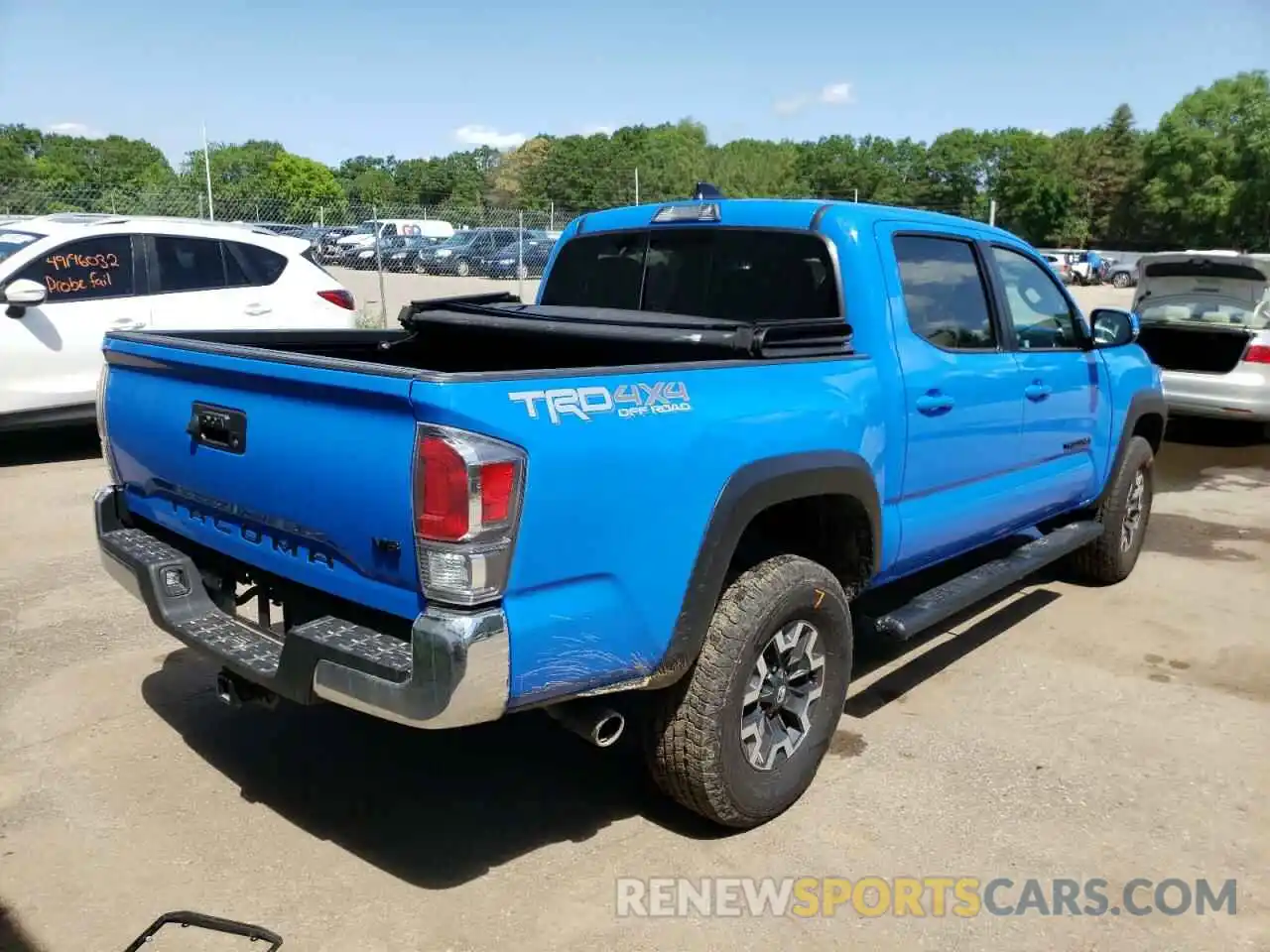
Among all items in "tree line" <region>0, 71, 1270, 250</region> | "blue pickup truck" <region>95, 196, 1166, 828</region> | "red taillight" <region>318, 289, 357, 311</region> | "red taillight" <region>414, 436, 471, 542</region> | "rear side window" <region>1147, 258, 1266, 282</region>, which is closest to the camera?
"red taillight" <region>414, 436, 471, 542</region>

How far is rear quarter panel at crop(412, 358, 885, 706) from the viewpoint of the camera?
2.48 m

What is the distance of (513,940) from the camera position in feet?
9.19

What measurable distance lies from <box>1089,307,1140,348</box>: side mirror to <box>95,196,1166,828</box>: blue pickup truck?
2.02 ft

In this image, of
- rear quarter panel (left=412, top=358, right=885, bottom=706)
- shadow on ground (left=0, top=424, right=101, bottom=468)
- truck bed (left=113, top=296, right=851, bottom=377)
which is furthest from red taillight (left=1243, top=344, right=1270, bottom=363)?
shadow on ground (left=0, top=424, right=101, bottom=468)

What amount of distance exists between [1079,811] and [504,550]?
2.33 m

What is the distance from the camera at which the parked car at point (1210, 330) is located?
9508 mm

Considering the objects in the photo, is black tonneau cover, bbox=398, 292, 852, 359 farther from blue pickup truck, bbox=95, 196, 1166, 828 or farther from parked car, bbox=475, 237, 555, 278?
parked car, bbox=475, 237, 555, 278

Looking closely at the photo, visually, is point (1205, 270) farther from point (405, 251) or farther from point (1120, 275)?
point (1120, 275)

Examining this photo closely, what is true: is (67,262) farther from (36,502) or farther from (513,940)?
(513,940)

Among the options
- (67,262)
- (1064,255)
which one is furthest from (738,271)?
(1064,255)

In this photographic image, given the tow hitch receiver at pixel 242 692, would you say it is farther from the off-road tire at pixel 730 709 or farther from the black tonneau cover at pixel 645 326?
the black tonneau cover at pixel 645 326

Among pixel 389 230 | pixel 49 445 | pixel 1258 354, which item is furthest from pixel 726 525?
pixel 389 230
